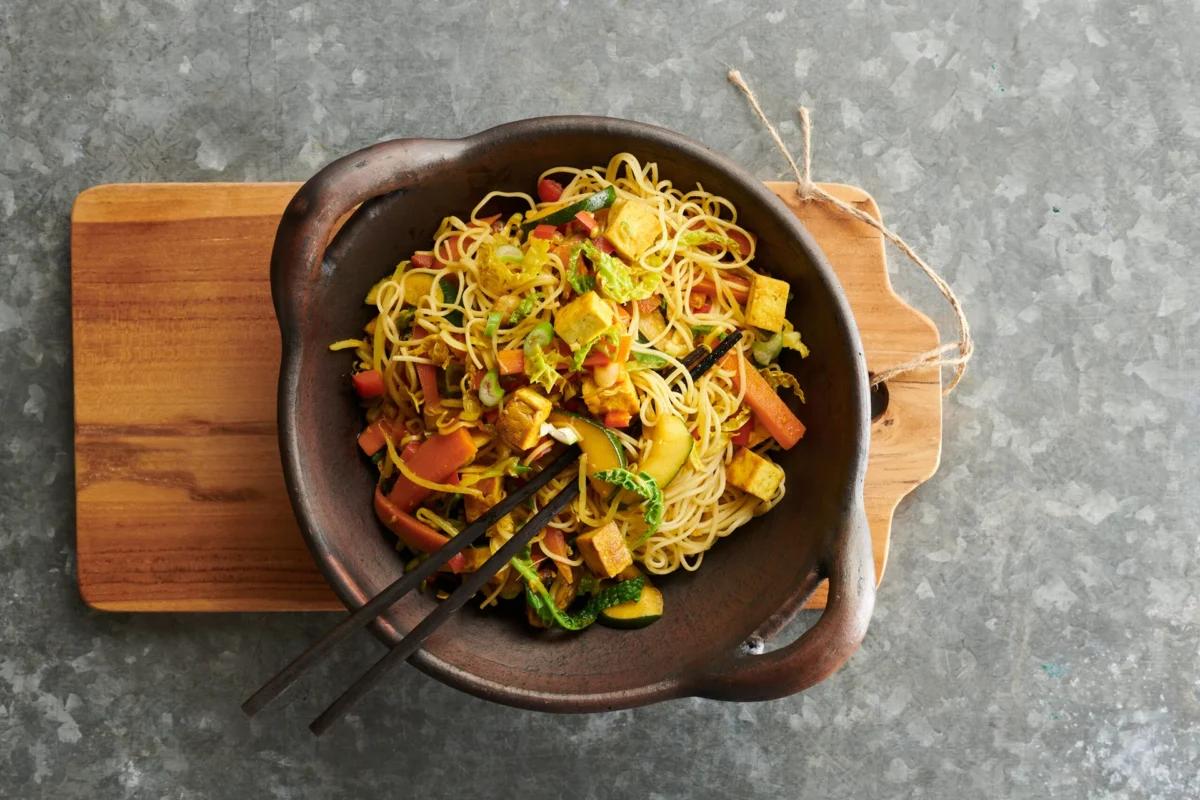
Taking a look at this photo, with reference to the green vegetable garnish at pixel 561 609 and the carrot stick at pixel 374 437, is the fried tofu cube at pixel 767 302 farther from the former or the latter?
the carrot stick at pixel 374 437

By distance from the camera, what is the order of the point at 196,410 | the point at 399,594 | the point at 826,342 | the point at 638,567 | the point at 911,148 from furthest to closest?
the point at 911,148, the point at 196,410, the point at 638,567, the point at 826,342, the point at 399,594

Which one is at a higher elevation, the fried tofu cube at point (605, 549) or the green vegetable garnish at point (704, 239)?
the green vegetable garnish at point (704, 239)

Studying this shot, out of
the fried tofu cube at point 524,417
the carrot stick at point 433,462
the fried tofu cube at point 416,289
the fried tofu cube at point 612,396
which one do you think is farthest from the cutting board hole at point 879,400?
the fried tofu cube at point 416,289

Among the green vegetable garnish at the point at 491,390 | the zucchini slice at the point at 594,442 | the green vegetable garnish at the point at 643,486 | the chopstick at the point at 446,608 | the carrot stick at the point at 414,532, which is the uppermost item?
the green vegetable garnish at the point at 491,390

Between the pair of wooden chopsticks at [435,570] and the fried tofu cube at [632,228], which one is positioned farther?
the fried tofu cube at [632,228]

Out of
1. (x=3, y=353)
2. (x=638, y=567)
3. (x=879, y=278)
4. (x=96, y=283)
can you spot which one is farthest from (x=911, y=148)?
(x=3, y=353)

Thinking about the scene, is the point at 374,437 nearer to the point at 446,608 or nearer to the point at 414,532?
the point at 414,532

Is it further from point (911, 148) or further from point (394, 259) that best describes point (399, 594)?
point (911, 148)
